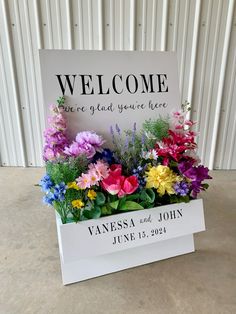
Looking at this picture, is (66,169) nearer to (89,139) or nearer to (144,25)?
(89,139)

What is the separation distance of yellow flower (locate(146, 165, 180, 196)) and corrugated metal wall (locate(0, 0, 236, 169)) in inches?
40.6

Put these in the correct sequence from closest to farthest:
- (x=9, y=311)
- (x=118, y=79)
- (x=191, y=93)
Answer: (x=9, y=311) → (x=118, y=79) → (x=191, y=93)

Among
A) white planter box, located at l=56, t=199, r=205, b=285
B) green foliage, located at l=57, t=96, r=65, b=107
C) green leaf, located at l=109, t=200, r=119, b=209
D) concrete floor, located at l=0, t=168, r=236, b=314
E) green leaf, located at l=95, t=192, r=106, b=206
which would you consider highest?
green foliage, located at l=57, t=96, r=65, b=107

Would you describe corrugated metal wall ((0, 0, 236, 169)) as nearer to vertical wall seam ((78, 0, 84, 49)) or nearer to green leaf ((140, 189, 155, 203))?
vertical wall seam ((78, 0, 84, 49))

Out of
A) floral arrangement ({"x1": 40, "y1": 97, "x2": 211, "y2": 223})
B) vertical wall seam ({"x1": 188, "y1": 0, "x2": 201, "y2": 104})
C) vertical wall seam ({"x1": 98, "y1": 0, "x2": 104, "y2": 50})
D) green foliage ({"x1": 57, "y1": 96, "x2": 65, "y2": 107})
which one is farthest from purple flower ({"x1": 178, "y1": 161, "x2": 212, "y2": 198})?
vertical wall seam ({"x1": 98, "y1": 0, "x2": 104, "y2": 50})

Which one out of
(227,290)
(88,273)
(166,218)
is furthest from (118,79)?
(227,290)

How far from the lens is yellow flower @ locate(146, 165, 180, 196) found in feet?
2.81

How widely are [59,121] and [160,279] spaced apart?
0.70 metres

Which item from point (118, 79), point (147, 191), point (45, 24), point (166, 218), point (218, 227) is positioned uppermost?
point (45, 24)

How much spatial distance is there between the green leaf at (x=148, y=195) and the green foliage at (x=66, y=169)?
226 millimetres

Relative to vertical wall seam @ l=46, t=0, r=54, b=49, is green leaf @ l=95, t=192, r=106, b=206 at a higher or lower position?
lower

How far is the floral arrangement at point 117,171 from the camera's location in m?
0.82

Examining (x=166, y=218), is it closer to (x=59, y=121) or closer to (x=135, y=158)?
(x=135, y=158)

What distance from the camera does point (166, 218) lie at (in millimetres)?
920
